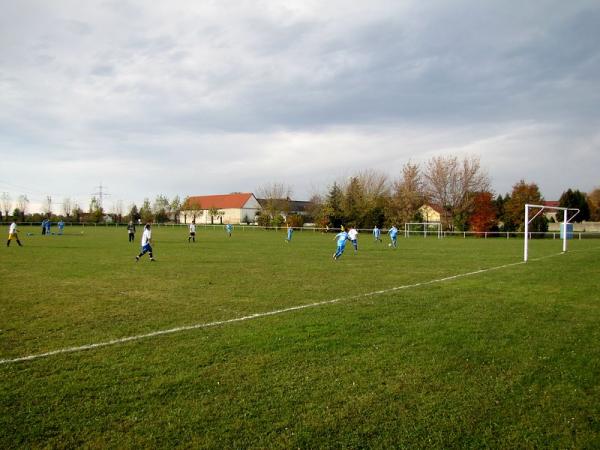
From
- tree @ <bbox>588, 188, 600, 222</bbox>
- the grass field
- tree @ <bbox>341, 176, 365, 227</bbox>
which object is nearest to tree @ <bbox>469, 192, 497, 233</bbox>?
tree @ <bbox>341, 176, 365, 227</bbox>

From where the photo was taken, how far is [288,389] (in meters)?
4.89

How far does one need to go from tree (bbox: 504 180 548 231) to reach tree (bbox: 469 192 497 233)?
2.42 metres

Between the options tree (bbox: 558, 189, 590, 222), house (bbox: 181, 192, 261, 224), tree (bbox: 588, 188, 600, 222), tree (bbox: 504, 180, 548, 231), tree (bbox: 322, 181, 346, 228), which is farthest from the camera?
house (bbox: 181, 192, 261, 224)

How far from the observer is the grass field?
400 cm

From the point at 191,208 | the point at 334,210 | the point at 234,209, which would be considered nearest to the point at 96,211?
the point at 191,208

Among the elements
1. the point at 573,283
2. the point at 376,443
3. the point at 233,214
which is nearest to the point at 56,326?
the point at 376,443

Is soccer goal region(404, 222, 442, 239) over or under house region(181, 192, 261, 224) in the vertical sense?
under

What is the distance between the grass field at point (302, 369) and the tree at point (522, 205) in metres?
47.6

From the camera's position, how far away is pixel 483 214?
58812 millimetres

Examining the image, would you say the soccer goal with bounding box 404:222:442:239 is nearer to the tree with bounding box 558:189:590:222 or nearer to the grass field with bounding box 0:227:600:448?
the tree with bounding box 558:189:590:222

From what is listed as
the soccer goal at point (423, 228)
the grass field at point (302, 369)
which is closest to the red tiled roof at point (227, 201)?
the soccer goal at point (423, 228)

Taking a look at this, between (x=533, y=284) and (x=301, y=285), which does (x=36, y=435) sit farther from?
(x=533, y=284)

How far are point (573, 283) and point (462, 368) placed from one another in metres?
9.36

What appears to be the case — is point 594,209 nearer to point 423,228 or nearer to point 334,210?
point 423,228
